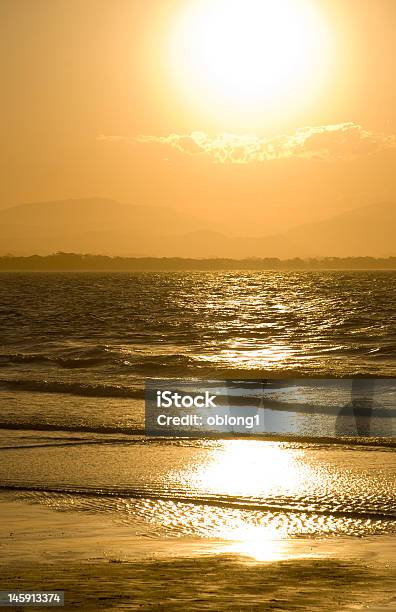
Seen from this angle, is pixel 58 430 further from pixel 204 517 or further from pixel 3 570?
pixel 3 570

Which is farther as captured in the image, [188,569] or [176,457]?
[176,457]

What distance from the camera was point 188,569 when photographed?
9.69m

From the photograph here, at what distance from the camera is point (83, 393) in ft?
97.1

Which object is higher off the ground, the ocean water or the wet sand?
the wet sand

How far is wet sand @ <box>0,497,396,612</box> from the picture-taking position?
856cm

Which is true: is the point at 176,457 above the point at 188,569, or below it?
below

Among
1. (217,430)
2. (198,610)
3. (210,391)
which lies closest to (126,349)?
(210,391)

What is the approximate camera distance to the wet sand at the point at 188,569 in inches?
337

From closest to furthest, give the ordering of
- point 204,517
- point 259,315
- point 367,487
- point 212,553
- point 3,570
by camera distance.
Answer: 1. point 3,570
2. point 212,553
3. point 204,517
4. point 367,487
5. point 259,315

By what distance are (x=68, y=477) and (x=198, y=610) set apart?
24.5 ft

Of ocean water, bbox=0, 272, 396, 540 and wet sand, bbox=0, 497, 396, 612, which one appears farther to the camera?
ocean water, bbox=0, 272, 396, 540

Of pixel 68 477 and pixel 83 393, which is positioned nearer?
pixel 68 477

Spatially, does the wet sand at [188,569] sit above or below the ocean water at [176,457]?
above

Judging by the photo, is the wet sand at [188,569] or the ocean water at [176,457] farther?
the ocean water at [176,457]
